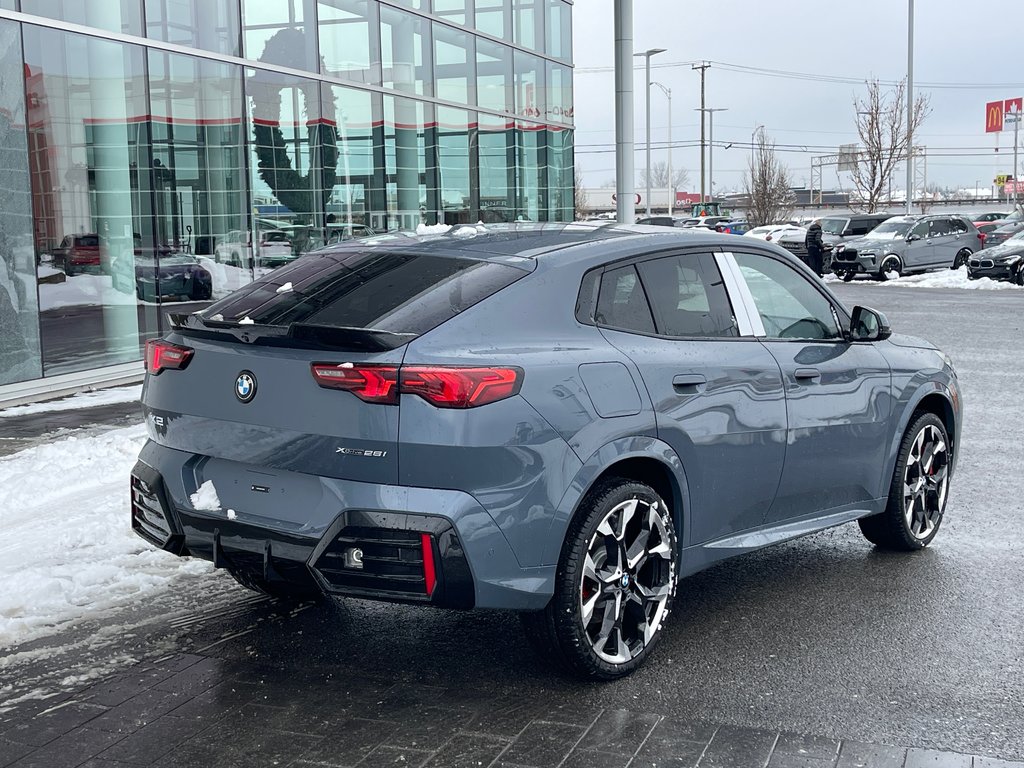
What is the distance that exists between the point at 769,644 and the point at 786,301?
165 centimetres

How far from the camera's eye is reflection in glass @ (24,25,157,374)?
43.0 ft

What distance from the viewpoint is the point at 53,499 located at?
7.55 metres

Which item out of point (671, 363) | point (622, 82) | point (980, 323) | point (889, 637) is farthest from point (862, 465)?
point (980, 323)

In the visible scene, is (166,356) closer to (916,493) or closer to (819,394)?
(819,394)

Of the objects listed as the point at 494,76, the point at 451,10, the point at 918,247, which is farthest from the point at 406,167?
the point at 918,247

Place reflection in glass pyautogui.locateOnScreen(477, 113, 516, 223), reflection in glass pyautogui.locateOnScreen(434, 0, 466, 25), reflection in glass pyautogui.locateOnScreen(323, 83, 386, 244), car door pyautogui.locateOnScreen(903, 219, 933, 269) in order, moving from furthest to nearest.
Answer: car door pyautogui.locateOnScreen(903, 219, 933, 269) → reflection in glass pyautogui.locateOnScreen(477, 113, 516, 223) → reflection in glass pyautogui.locateOnScreen(434, 0, 466, 25) → reflection in glass pyautogui.locateOnScreen(323, 83, 386, 244)

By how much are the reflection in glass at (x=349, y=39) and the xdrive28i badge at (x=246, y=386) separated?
1507 centimetres

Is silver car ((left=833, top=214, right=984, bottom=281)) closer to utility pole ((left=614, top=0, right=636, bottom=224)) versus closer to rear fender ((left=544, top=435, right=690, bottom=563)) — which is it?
utility pole ((left=614, top=0, right=636, bottom=224))

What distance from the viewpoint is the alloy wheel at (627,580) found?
14.6 feet

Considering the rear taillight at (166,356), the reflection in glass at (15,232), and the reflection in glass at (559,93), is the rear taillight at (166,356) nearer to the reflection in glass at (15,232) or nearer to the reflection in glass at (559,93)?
the reflection in glass at (15,232)

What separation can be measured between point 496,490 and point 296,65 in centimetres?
1500

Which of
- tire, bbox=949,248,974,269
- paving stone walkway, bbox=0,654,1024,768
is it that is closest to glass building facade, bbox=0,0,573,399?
paving stone walkway, bbox=0,654,1024,768

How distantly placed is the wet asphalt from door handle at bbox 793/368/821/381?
A: 1.51ft

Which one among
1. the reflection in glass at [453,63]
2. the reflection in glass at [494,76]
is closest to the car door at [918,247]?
the reflection in glass at [494,76]
